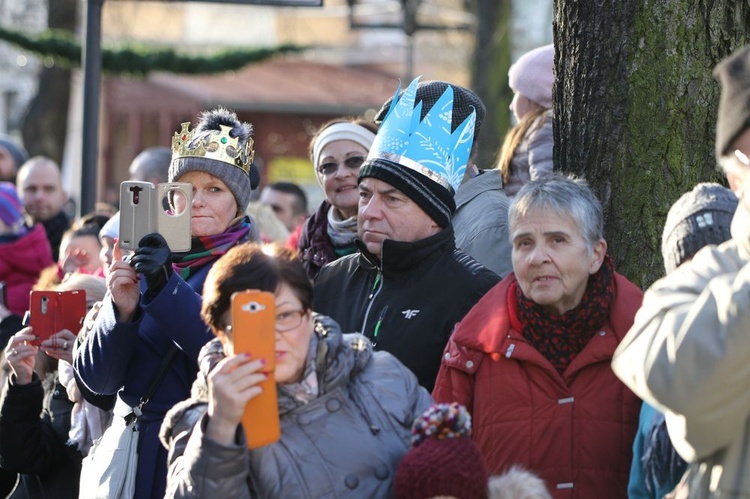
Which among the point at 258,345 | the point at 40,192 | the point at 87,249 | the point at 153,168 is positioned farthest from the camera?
the point at 40,192

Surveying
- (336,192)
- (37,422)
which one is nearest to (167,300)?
(37,422)

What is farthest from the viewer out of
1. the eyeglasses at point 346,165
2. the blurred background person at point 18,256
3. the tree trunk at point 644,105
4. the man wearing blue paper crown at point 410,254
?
the blurred background person at point 18,256

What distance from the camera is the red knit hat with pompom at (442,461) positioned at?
312 centimetres

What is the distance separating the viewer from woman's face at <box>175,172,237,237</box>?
15.5ft

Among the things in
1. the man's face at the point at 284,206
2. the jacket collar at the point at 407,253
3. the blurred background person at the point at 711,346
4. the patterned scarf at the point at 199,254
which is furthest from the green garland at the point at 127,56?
the blurred background person at the point at 711,346

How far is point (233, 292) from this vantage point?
3.32 metres

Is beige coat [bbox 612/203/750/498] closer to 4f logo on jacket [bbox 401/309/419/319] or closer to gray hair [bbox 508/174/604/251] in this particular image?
gray hair [bbox 508/174/604/251]

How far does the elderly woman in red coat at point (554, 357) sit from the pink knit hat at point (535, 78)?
1.89 metres

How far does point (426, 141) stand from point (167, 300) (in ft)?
3.72

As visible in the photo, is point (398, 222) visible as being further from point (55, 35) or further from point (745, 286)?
point (55, 35)

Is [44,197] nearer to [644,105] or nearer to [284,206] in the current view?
[284,206]

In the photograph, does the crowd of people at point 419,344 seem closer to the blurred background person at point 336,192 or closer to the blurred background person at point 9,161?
the blurred background person at point 336,192

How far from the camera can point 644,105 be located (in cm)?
480

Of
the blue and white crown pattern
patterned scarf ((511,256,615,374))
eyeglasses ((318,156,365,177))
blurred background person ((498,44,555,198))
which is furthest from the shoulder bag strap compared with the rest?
blurred background person ((498,44,555,198))
